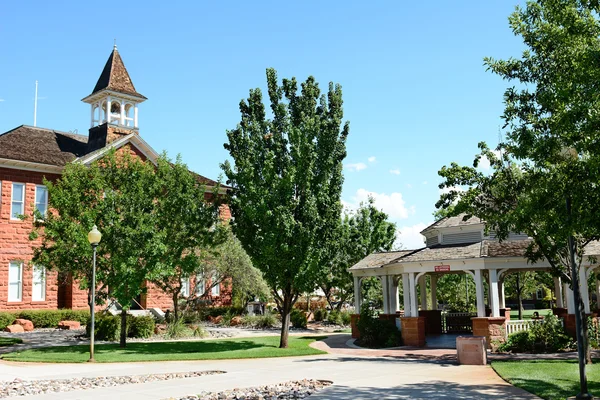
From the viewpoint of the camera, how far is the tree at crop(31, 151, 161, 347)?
22.2m

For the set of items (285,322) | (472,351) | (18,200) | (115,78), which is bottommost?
(472,351)

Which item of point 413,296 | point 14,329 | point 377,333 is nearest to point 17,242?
point 14,329

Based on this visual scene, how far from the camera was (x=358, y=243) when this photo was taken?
131 ft

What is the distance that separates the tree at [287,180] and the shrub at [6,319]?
14868 mm

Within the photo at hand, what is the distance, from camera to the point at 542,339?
19797 mm

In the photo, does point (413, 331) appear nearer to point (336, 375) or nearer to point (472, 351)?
point (472, 351)

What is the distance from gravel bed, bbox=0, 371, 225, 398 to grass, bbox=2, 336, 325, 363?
4.25 meters

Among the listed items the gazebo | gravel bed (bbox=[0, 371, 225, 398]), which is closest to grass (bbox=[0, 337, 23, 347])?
gravel bed (bbox=[0, 371, 225, 398])

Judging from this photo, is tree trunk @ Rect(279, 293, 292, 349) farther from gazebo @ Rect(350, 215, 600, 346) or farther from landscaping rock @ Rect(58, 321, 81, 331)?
landscaping rock @ Rect(58, 321, 81, 331)

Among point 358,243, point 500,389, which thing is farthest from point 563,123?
point 358,243

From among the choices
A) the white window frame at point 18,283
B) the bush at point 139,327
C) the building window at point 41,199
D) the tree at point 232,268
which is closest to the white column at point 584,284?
the tree at point 232,268

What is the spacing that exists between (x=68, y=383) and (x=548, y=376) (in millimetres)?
11996

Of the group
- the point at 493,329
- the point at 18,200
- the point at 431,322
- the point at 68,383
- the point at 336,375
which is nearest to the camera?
the point at 68,383

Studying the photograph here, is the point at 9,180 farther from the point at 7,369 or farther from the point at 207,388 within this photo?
the point at 207,388
